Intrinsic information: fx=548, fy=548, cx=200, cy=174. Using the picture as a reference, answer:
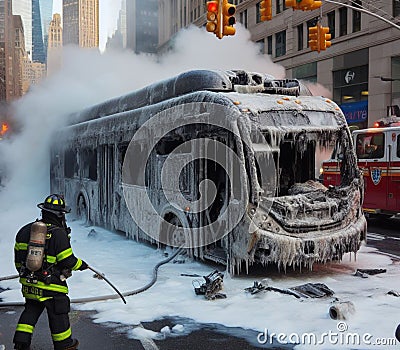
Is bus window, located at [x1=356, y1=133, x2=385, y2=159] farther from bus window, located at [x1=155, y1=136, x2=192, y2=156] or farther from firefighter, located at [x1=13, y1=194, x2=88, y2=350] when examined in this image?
firefighter, located at [x1=13, y1=194, x2=88, y2=350]

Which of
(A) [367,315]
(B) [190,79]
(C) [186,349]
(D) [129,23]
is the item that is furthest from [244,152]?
(D) [129,23]

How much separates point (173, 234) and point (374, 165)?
6973 mm

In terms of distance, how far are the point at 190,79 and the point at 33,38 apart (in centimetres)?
17814

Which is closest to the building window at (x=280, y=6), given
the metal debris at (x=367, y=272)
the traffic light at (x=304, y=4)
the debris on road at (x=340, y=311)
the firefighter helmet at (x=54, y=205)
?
the traffic light at (x=304, y=4)

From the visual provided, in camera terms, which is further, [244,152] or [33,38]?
[33,38]

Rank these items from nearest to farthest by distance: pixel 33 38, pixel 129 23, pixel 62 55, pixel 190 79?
pixel 190 79, pixel 62 55, pixel 129 23, pixel 33 38

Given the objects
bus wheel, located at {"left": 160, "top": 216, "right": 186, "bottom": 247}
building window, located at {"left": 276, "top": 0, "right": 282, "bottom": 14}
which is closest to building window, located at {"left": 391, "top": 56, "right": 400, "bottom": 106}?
building window, located at {"left": 276, "top": 0, "right": 282, "bottom": 14}

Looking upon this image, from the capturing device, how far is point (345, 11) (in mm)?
30688

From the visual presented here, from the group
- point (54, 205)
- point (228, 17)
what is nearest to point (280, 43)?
point (228, 17)

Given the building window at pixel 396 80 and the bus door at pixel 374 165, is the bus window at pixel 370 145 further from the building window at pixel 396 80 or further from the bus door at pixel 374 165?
the building window at pixel 396 80

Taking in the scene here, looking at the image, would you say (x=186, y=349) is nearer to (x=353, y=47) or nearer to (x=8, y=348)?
(x=8, y=348)

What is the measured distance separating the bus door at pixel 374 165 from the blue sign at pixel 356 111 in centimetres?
1554

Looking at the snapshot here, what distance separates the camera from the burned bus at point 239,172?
25.6ft

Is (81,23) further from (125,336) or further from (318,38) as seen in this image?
(125,336)
